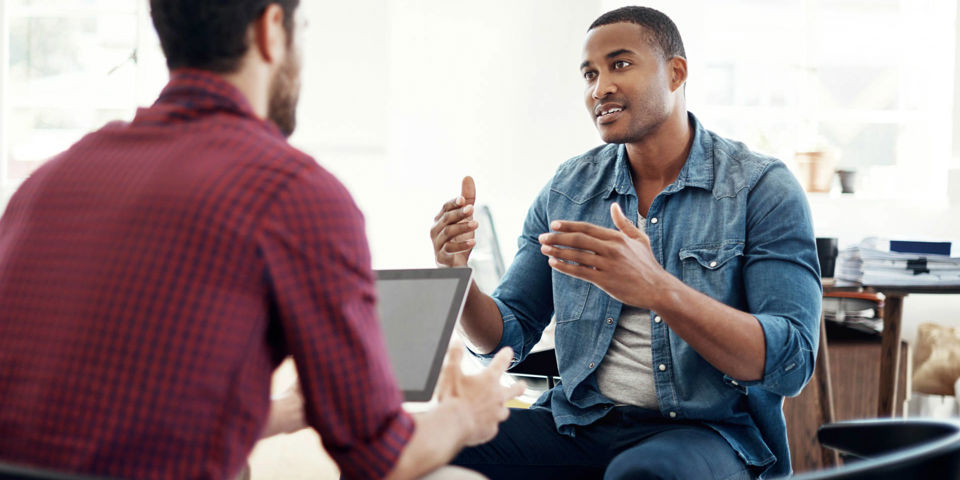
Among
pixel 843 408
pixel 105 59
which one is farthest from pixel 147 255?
pixel 105 59

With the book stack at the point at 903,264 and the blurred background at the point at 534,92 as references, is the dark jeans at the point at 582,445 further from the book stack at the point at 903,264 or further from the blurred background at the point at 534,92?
the blurred background at the point at 534,92

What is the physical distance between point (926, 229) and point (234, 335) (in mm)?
4262

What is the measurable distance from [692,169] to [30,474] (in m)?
1.36

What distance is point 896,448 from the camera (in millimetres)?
1012

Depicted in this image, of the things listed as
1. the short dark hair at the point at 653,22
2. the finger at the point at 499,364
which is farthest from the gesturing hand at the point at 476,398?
the short dark hair at the point at 653,22

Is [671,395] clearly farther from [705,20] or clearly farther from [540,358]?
[705,20]

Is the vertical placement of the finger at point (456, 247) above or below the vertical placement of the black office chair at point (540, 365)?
above

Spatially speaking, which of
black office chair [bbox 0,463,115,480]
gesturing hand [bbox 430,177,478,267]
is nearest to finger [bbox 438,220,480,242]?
gesturing hand [bbox 430,177,478,267]

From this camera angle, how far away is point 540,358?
6.52ft

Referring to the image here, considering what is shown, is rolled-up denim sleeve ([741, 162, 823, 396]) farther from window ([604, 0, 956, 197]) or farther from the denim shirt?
window ([604, 0, 956, 197])

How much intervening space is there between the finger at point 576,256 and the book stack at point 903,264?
6.06ft

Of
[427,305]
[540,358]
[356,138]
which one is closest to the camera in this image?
[427,305]

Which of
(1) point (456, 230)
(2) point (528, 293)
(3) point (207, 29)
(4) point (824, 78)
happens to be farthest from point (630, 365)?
(4) point (824, 78)

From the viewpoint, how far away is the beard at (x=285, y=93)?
3.25 feet
